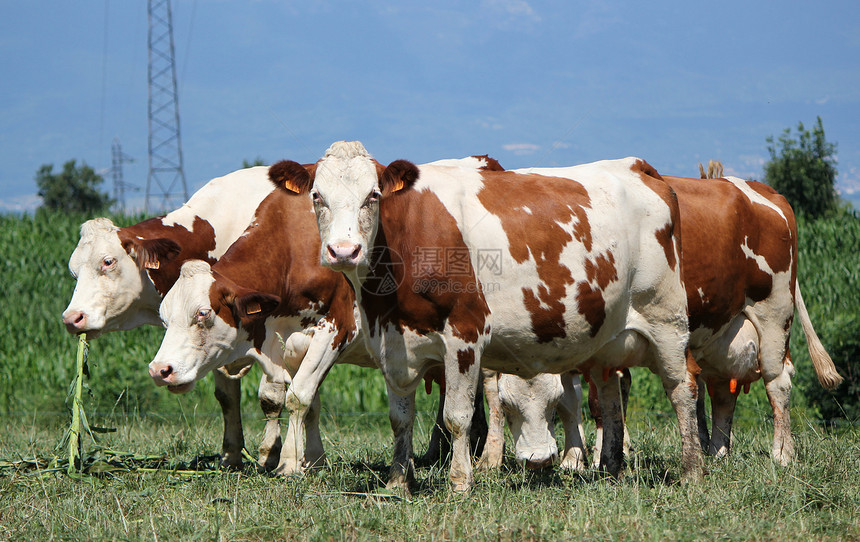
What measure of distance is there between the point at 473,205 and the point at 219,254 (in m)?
3.09

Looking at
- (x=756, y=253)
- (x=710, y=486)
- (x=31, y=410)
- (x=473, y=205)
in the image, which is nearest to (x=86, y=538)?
(x=473, y=205)

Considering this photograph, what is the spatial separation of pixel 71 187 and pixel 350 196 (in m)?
60.9

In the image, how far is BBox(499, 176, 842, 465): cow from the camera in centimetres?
650

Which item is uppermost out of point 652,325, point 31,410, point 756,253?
point 756,253

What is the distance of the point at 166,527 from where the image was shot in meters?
4.79

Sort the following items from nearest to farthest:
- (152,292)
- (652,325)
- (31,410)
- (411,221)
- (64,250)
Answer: (411,221) < (652,325) < (152,292) < (31,410) < (64,250)

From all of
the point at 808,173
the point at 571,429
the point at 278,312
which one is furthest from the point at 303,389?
the point at 808,173

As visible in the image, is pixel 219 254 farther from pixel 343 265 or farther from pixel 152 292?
pixel 343 265

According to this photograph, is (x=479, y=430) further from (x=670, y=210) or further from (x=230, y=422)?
(x=670, y=210)

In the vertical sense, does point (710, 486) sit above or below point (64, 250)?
below

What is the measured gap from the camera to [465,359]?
5258 millimetres

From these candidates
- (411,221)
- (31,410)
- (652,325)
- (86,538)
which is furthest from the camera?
(31,410)

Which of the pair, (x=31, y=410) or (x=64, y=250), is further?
(x=64, y=250)

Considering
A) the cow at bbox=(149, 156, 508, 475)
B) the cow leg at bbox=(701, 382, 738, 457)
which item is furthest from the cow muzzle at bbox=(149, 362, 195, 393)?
the cow leg at bbox=(701, 382, 738, 457)
